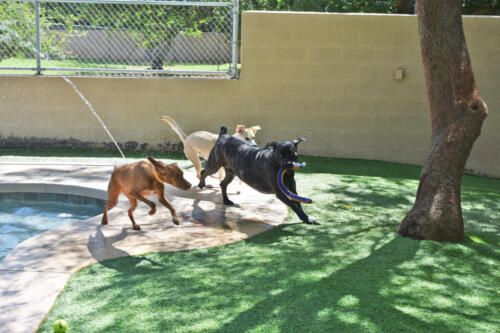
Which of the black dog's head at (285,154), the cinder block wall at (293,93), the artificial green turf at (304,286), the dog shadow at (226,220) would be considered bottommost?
the artificial green turf at (304,286)

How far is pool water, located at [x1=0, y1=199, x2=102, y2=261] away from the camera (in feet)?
20.9

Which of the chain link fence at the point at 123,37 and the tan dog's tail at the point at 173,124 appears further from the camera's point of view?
the chain link fence at the point at 123,37

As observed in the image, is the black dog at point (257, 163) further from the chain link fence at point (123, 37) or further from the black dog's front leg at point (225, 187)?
the chain link fence at point (123, 37)

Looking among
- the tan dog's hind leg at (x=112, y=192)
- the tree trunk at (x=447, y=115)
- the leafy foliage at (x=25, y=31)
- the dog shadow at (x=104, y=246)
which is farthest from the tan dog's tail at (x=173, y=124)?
the leafy foliage at (x=25, y=31)

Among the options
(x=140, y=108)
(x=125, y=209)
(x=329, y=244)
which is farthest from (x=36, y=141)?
(x=329, y=244)

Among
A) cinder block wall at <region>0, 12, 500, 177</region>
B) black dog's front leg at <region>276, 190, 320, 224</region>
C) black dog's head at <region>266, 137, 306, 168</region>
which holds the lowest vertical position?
black dog's front leg at <region>276, 190, 320, 224</region>

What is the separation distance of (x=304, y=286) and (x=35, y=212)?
13.8ft

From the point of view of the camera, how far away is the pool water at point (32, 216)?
6.38 meters

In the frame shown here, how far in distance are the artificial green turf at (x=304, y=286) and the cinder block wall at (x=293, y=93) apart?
4.61 m

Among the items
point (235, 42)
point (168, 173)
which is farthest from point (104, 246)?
point (235, 42)

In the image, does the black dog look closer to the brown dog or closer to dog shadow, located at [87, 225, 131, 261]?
the brown dog

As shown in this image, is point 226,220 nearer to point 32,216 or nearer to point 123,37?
point 32,216

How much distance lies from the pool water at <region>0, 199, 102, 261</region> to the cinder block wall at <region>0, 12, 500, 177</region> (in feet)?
11.9

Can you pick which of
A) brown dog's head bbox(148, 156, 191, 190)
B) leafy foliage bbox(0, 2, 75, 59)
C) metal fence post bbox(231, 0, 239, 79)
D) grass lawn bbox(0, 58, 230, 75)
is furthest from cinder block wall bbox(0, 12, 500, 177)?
brown dog's head bbox(148, 156, 191, 190)
